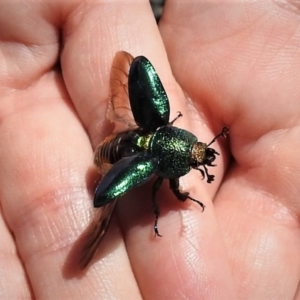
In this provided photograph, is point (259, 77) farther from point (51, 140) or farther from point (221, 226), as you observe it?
point (51, 140)

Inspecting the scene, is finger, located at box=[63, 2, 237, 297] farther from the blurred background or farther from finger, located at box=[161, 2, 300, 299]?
the blurred background

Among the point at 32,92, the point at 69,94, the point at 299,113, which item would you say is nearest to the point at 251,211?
the point at 299,113

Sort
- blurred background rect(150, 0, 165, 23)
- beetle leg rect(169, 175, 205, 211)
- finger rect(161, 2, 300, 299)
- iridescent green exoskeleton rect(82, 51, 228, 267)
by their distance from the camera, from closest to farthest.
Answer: iridescent green exoskeleton rect(82, 51, 228, 267) → beetle leg rect(169, 175, 205, 211) → finger rect(161, 2, 300, 299) → blurred background rect(150, 0, 165, 23)

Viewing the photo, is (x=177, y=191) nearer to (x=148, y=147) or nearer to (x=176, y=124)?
(x=148, y=147)

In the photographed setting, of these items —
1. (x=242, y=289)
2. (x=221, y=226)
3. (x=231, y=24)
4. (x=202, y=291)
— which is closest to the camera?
(x=202, y=291)

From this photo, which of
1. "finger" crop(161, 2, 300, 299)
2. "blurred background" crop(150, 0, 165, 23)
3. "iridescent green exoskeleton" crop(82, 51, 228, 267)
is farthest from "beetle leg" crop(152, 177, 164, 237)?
"blurred background" crop(150, 0, 165, 23)

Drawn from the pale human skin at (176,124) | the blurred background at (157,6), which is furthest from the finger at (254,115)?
the blurred background at (157,6)

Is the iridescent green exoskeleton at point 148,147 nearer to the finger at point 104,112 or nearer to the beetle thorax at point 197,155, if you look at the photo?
the beetle thorax at point 197,155

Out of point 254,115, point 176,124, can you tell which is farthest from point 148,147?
point 254,115

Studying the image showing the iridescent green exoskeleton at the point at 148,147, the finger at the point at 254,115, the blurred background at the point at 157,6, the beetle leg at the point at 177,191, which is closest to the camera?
the iridescent green exoskeleton at the point at 148,147
